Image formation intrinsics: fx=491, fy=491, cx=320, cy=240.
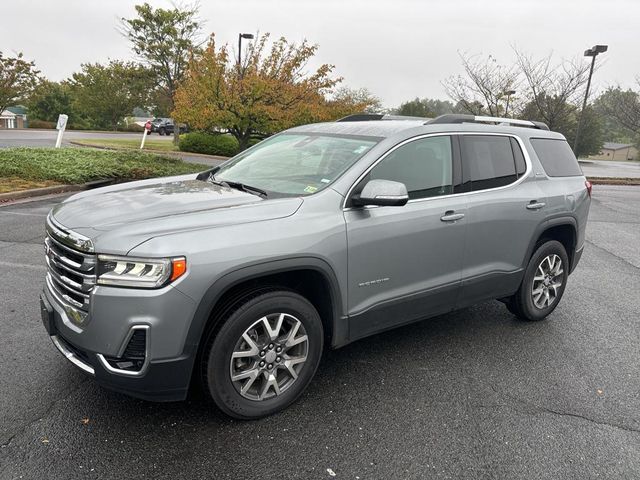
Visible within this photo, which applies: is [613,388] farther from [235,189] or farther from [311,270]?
[235,189]

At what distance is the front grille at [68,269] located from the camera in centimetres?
248

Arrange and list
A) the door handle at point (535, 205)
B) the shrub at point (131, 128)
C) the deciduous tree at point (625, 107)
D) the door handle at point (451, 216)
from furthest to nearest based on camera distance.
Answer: the shrub at point (131, 128) < the deciduous tree at point (625, 107) < the door handle at point (535, 205) < the door handle at point (451, 216)

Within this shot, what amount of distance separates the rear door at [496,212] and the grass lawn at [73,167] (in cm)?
892

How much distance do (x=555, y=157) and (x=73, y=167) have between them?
406 inches

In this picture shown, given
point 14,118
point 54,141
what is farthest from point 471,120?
point 14,118

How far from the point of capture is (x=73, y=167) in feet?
36.9

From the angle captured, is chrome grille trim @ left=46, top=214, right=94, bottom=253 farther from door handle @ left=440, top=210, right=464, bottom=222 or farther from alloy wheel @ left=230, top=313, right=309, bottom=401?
door handle @ left=440, top=210, right=464, bottom=222

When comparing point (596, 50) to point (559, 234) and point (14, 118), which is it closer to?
point (559, 234)

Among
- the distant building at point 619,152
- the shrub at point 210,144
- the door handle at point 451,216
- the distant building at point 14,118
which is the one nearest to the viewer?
the door handle at point 451,216

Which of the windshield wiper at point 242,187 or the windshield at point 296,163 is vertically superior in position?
the windshield at point 296,163

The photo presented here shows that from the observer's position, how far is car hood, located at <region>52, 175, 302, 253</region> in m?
2.51

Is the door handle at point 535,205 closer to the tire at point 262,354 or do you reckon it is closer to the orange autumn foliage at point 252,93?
the tire at point 262,354

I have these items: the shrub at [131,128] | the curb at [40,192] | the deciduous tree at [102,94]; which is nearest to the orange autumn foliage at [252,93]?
the curb at [40,192]

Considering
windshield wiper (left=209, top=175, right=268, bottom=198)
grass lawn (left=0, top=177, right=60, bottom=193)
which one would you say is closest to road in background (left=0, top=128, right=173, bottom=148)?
grass lawn (left=0, top=177, right=60, bottom=193)
